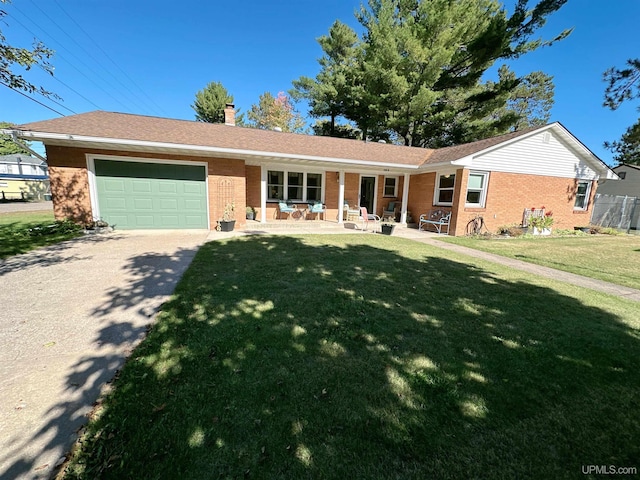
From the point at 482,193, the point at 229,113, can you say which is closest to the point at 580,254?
the point at 482,193

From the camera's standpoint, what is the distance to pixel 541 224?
12.5m

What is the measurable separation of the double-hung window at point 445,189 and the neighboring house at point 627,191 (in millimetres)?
9667

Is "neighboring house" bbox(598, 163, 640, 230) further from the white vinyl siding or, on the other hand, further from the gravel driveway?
the gravel driveway

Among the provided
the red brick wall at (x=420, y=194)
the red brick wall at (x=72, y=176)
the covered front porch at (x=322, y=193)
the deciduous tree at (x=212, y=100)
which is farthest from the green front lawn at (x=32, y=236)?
the deciduous tree at (x=212, y=100)

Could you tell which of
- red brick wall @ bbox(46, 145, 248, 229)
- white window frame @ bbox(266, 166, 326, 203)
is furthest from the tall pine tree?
red brick wall @ bbox(46, 145, 248, 229)

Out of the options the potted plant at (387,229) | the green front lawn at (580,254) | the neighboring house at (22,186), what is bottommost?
the green front lawn at (580,254)

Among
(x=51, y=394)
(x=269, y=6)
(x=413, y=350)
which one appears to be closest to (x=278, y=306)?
(x=413, y=350)

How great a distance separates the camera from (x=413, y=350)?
2.88 meters

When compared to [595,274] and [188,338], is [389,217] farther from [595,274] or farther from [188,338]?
[188,338]

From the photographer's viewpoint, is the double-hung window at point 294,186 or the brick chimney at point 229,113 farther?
the brick chimney at point 229,113

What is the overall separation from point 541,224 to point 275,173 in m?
12.2

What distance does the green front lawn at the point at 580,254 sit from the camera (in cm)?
630

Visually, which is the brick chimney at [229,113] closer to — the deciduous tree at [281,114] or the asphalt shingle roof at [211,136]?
the asphalt shingle roof at [211,136]

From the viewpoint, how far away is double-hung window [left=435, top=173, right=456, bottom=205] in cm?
1219
